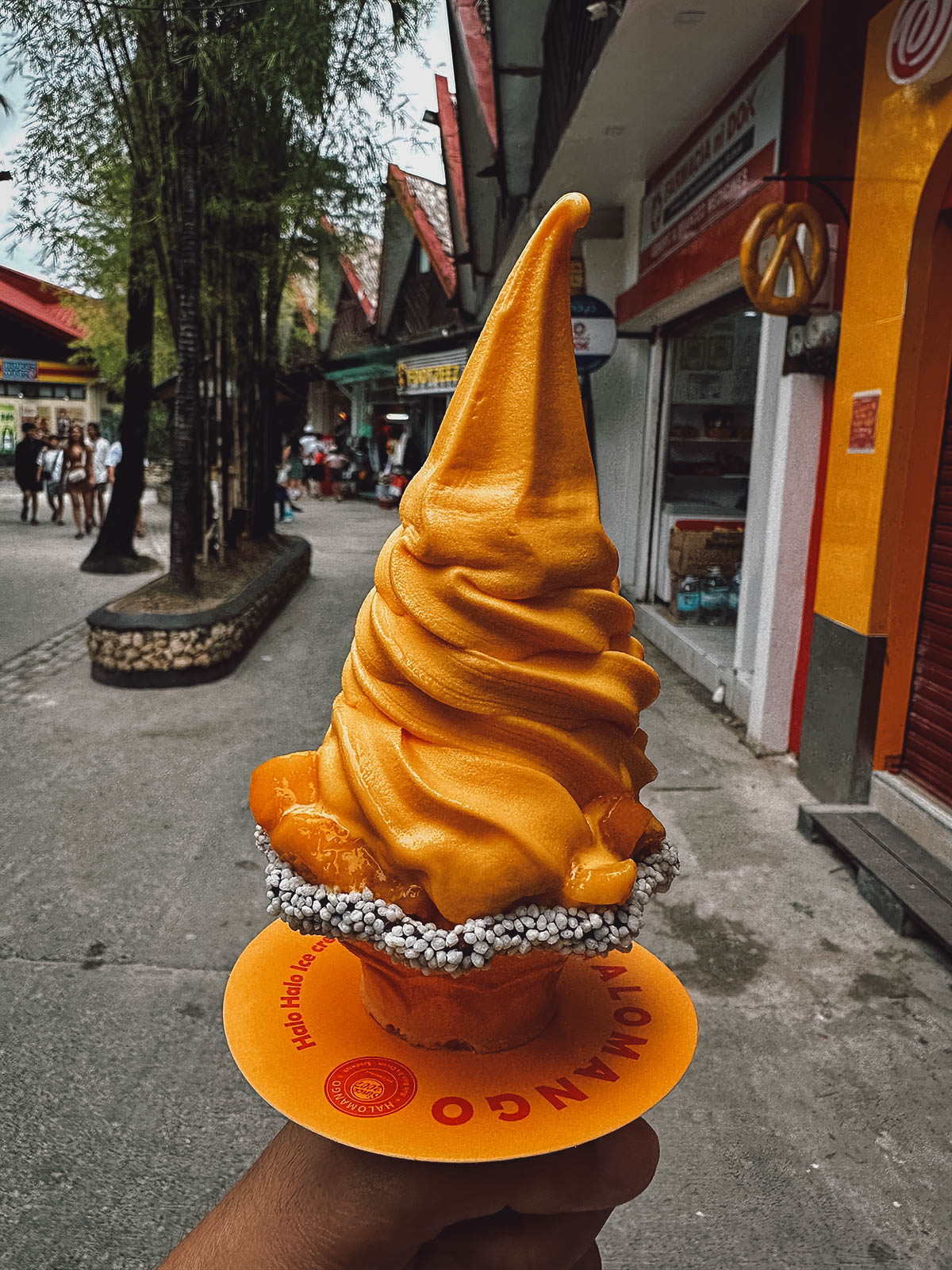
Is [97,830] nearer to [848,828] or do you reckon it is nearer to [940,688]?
[848,828]

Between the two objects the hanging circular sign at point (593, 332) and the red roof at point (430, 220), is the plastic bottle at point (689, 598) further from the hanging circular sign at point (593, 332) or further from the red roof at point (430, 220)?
the red roof at point (430, 220)

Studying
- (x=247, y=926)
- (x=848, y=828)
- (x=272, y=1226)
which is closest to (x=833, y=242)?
(x=848, y=828)

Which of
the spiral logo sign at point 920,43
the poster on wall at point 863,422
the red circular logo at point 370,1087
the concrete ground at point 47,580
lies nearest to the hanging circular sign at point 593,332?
the poster on wall at point 863,422

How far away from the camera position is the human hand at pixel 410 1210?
1.13 meters

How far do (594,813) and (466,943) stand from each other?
27 centimetres

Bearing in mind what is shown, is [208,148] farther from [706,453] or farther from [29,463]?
→ [29,463]

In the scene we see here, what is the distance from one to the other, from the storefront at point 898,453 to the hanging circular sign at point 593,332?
14.0 feet

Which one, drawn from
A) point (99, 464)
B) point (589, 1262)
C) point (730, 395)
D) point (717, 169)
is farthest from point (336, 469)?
point (589, 1262)

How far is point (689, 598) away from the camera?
8312 mm

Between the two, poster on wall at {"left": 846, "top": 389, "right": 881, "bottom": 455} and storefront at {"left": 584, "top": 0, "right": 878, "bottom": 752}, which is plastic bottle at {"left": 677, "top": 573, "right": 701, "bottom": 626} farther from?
poster on wall at {"left": 846, "top": 389, "right": 881, "bottom": 455}

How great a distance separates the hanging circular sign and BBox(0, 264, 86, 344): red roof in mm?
18168

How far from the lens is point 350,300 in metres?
29.9

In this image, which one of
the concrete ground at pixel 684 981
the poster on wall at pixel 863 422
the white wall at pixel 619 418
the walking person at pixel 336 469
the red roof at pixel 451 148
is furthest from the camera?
the walking person at pixel 336 469

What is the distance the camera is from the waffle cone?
1230 millimetres
